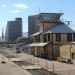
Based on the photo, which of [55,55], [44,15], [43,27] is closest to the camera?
[55,55]

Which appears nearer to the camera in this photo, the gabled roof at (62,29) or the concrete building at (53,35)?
the concrete building at (53,35)

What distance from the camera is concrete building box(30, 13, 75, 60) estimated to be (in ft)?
248

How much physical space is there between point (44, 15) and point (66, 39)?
17.0 m

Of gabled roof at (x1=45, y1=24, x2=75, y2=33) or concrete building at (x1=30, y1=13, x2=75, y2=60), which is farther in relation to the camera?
gabled roof at (x1=45, y1=24, x2=75, y2=33)

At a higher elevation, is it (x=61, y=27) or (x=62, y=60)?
(x=61, y=27)

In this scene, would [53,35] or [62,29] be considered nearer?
[53,35]

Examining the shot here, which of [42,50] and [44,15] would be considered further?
[44,15]

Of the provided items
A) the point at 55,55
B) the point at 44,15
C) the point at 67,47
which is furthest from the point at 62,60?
the point at 44,15

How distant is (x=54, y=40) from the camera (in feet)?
250

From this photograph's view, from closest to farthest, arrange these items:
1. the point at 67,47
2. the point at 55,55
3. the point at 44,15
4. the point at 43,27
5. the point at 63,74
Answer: the point at 63,74 < the point at 67,47 < the point at 55,55 < the point at 43,27 < the point at 44,15

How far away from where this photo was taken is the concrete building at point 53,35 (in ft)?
248

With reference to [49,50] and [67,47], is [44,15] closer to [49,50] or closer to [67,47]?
[49,50]

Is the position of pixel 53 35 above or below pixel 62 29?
below

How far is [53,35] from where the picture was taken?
76250mm
